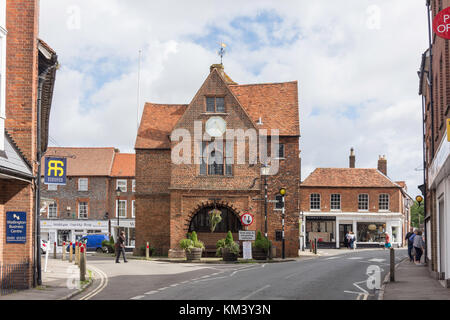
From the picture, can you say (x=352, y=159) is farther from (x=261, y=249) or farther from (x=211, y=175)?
(x=261, y=249)

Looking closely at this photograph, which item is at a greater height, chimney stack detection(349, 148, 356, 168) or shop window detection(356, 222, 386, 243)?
chimney stack detection(349, 148, 356, 168)

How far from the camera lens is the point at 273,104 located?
40906 millimetres

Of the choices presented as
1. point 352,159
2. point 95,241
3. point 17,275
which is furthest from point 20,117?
point 352,159

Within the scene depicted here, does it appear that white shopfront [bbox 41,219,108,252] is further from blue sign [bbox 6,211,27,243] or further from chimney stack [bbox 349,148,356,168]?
blue sign [bbox 6,211,27,243]

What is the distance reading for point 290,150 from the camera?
38781mm

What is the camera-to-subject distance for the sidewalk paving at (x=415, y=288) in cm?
1535

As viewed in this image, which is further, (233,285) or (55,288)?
(233,285)

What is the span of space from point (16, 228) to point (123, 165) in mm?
48588

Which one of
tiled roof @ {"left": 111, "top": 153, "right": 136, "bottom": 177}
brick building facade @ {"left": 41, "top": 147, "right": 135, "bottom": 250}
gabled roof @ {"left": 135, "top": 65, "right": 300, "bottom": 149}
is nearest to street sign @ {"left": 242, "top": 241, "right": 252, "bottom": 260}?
gabled roof @ {"left": 135, "top": 65, "right": 300, "bottom": 149}

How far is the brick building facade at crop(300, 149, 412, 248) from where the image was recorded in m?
58.0

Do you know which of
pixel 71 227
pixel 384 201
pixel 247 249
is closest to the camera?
pixel 247 249

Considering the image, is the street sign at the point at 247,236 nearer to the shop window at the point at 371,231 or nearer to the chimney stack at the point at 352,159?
the shop window at the point at 371,231

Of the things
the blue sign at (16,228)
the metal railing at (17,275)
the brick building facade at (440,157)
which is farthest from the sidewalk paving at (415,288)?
the blue sign at (16,228)

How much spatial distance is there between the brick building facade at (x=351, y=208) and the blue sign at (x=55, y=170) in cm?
4011
